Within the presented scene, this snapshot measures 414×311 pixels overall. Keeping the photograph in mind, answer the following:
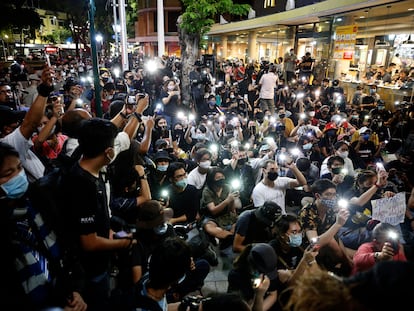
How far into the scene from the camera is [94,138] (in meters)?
2.17

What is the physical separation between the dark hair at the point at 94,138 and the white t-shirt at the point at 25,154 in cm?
88

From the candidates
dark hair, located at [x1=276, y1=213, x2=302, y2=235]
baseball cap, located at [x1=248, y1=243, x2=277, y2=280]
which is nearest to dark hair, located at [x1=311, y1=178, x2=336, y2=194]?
dark hair, located at [x1=276, y1=213, x2=302, y2=235]

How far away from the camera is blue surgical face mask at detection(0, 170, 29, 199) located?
2057 mm

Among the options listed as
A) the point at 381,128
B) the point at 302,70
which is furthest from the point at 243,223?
the point at 302,70

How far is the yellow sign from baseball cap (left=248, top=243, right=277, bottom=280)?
12.3m

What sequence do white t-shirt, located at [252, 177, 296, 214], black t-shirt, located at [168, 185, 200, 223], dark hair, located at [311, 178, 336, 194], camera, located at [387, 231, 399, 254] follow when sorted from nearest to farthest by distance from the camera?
1. camera, located at [387, 231, 399, 254]
2. dark hair, located at [311, 178, 336, 194]
3. black t-shirt, located at [168, 185, 200, 223]
4. white t-shirt, located at [252, 177, 296, 214]

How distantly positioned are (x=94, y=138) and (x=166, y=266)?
1.02m

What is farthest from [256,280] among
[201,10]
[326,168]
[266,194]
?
[201,10]

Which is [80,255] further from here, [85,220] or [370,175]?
[370,175]

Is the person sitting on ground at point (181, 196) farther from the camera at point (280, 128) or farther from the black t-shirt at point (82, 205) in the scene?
the camera at point (280, 128)

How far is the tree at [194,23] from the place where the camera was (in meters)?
9.49

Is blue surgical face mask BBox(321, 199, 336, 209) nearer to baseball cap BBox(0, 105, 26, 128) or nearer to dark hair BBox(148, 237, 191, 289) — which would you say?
dark hair BBox(148, 237, 191, 289)

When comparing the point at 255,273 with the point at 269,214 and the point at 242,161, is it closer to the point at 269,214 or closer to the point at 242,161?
the point at 269,214

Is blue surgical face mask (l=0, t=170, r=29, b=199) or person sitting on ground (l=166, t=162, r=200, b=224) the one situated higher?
blue surgical face mask (l=0, t=170, r=29, b=199)
